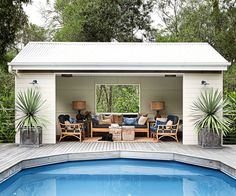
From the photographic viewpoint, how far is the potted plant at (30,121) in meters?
9.89

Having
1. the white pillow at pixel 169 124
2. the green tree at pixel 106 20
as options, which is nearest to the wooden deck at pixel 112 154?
the white pillow at pixel 169 124

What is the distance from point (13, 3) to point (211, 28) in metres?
13.1

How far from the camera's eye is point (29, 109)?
9.96 m

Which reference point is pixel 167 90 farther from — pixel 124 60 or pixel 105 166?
pixel 105 166

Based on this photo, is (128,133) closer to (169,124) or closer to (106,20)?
(169,124)

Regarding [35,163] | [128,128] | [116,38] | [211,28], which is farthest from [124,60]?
[211,28]

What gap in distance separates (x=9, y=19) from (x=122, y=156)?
7.17 metres

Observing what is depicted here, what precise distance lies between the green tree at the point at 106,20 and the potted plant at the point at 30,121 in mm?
11261

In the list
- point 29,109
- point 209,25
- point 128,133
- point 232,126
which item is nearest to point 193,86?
point 232,126

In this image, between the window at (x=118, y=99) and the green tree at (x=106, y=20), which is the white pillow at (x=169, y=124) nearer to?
the window at (x=118, y=99)

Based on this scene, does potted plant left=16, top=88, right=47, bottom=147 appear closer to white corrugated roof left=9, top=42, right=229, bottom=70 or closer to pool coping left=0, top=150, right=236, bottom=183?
white corrugated roof left=9, top=42, right=229, bottom=70

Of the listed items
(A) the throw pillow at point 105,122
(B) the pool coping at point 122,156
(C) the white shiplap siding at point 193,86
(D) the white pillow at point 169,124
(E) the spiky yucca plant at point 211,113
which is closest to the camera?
(B) the pool coping at point 122,156

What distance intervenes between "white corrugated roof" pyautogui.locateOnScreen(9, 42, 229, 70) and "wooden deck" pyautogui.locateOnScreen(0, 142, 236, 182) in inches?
90.6

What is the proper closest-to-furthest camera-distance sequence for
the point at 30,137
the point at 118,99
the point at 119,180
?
the point at 119,180 → the point at 30,137 → the point at 118,99
